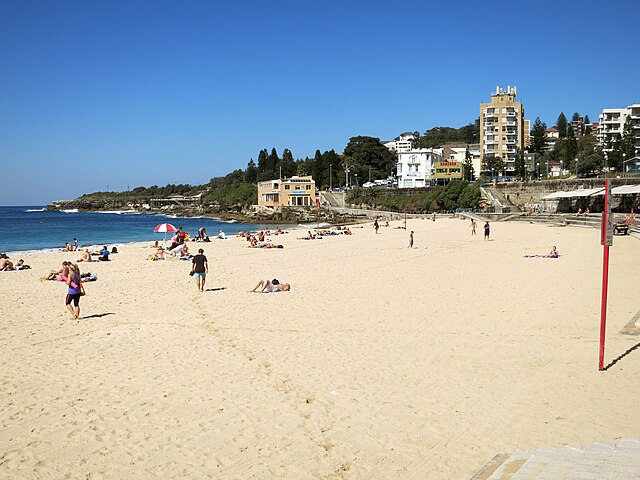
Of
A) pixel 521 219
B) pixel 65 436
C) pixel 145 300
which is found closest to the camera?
pixel 65 436

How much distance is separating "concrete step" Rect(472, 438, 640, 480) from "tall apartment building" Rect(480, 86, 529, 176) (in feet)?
269

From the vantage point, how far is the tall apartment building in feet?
271

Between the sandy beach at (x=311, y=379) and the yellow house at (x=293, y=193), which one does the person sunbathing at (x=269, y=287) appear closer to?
the sandy beach at (x=311, y=379)

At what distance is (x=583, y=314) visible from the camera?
35.9ft

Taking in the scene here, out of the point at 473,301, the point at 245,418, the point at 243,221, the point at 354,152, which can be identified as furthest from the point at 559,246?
the point at 354,152

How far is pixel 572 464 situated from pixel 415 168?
279 ft

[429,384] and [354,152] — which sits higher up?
[354,152]

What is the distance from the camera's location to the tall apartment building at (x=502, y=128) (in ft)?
271

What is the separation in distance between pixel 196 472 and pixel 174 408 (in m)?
1.62

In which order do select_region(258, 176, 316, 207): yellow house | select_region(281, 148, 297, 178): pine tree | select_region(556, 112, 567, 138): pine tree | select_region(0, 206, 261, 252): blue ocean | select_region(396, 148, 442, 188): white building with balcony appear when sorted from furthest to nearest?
select_region(556, 112, 567, 138): pine tree < select_region(281, 148, 297, 178): pine tree < select_region(396, 148, 442, 188): white building with balcony < select_region(258, 176, 316, 207): yellow house < select_region(0, 206, 261, 252): blue ocean

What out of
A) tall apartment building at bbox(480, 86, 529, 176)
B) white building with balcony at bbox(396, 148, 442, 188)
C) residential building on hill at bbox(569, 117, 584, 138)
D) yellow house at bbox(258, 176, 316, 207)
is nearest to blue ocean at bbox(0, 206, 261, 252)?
yellow house at bbox(258, 176, 316, 207)

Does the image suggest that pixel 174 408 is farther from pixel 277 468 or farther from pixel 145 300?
pixel 145 300

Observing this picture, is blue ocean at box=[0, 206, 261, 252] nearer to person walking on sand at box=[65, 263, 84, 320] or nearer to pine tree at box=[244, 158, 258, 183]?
person walking on sand at box=[65, 263, 84, 320]

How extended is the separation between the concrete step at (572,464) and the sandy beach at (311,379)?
34cm
